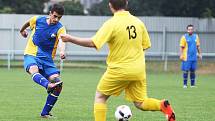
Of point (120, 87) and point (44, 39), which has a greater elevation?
point (44, 39)

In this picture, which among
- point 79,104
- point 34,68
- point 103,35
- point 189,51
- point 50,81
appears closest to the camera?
point 103,35

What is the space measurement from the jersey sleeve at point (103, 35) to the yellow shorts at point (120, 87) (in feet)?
1.88

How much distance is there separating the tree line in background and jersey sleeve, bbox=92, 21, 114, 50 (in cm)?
3268

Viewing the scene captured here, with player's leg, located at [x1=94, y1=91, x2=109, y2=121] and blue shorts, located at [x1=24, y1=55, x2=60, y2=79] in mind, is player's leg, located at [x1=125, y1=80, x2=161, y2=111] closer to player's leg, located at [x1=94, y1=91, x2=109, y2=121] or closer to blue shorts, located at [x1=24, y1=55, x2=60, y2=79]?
player's leg, located at [x1=94, y1=91, x2=109, y2=121]

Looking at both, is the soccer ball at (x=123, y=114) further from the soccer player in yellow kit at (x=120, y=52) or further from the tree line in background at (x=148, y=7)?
the tree line in background at (x=148, y=7)

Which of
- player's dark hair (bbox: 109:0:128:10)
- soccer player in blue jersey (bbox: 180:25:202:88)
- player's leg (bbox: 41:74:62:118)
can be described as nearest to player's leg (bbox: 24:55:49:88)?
player's leg (bbox: 41:74:62:118)

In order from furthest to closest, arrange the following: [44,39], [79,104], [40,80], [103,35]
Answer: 1. [79,104]
2. [44,39]
3. [40,80]
4. [103,35]

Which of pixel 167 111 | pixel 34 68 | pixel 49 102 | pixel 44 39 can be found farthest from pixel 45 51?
pixel 167 111

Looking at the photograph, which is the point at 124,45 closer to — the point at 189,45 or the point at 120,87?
the point at 120,87

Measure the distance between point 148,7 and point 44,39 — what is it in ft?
121

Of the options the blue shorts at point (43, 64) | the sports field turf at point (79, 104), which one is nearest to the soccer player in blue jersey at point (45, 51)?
the blue shorts at point (43, 64)

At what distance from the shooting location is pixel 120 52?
9.39m

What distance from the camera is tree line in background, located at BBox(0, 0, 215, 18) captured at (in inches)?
1695

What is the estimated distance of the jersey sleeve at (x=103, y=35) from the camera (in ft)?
29.9
